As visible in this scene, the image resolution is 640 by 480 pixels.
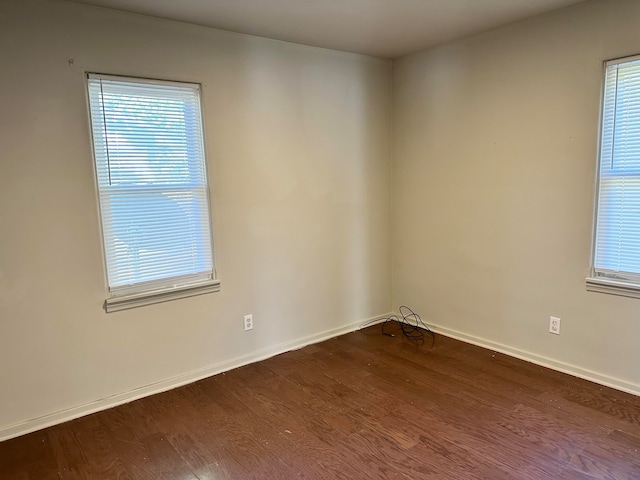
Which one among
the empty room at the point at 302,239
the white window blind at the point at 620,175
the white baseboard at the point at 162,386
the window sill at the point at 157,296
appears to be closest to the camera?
the empty room at the point at 302,239

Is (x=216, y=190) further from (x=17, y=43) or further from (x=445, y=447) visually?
(x=445, y=447)

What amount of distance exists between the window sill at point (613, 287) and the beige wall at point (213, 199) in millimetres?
1781

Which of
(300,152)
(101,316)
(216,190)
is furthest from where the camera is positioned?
(300,152)

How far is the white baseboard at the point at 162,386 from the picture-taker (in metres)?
2.44

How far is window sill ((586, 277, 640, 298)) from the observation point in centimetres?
261

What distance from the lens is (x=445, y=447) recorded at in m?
2.20

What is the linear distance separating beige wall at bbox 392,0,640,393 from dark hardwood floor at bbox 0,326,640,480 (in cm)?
36

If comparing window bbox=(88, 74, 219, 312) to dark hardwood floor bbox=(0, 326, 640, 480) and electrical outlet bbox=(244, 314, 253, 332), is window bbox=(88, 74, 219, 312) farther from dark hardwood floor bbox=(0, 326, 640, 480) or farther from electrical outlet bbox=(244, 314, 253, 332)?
dark hardwood floor bbox=(0, 326, 640, 480)

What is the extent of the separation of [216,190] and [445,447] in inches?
84.9

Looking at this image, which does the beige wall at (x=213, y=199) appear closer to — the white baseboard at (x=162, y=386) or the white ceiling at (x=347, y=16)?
the white baseboard at (x=162, y=386)

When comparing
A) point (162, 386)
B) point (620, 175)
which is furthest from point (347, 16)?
point (162, 386)

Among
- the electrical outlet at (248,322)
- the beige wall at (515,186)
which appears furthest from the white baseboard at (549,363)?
the electrical outlet at (248,322)

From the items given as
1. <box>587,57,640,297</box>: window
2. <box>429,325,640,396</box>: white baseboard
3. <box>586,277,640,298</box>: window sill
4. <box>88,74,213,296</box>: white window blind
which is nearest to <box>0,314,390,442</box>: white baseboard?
<box>88,74,213,296</box>: white window blind

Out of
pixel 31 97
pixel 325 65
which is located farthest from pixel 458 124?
pixel 31 97
